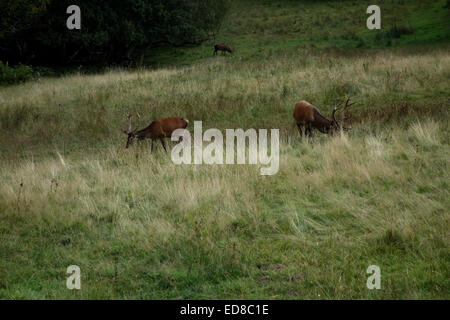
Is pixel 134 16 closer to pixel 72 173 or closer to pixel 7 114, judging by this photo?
pixel 7 114

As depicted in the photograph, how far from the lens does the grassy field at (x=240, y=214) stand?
4.91 metres

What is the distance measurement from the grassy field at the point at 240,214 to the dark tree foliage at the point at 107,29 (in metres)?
13.9

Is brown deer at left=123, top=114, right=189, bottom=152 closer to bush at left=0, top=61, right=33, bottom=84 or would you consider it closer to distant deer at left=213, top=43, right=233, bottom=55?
bush at left=0, top=61, right=33, bottom=84

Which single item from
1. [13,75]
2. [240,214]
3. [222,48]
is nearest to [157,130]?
[240,214]

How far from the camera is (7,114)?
49.6ft

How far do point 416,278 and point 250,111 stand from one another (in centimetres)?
1013

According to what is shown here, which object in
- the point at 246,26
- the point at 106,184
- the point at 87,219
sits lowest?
the point at 87,219

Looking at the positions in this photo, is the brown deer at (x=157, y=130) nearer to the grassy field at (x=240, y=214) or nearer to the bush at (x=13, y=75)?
the grassy field at (x=240, y=214)

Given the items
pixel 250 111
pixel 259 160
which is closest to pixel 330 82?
pixel 250 111

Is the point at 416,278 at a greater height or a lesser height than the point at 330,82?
lesser

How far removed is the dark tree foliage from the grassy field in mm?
13880

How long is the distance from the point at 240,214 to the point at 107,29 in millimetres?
23378

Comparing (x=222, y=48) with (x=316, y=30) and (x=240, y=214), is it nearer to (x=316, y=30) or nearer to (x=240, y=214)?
(x=316, y=30)

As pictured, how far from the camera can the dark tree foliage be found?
26.1 meters
